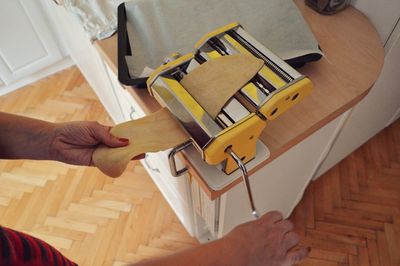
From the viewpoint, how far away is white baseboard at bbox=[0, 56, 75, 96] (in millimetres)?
1724

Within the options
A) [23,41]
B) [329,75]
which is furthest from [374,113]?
[23,41]

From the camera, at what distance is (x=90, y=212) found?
4.25 feet

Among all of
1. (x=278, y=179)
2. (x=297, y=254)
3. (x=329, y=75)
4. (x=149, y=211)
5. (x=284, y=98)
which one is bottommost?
(x=149, y=211)

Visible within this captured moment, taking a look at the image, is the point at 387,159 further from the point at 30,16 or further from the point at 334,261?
the point at 30,16

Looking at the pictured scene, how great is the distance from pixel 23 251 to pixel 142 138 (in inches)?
9.5

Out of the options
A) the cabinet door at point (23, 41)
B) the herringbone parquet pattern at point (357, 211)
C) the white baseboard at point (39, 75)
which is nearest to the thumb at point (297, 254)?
the herringbone parquet pattern at point (357, 211)

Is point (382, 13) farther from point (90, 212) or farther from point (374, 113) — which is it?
point (90, 212)

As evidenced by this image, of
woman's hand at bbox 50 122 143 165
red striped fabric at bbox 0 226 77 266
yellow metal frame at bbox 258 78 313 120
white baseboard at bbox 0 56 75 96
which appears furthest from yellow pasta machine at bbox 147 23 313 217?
white baseboard at bbox 0 56 75 96

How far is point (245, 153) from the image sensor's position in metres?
0.49

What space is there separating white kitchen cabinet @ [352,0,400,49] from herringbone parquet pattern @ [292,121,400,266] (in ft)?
2.55

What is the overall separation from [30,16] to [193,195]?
135 cm

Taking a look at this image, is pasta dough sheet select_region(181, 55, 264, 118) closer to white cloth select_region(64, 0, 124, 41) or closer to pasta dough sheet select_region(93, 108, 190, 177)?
pasta dough sheet select_region(93, 108, 190, 177)

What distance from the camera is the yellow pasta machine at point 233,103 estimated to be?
43cm

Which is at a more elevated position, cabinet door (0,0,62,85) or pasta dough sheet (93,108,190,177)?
cabinet door (0,0,62,85)
